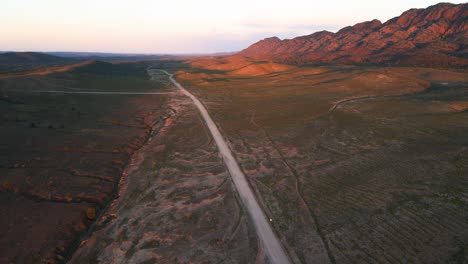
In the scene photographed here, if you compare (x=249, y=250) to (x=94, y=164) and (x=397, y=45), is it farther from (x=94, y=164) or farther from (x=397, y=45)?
(x=397, y=45)

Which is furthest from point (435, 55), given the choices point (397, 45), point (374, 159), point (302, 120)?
point (374, 159)

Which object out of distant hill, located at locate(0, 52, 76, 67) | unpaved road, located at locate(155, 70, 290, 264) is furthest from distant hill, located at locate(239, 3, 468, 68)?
distant hill, located at locate(0, 52, 76, 67)

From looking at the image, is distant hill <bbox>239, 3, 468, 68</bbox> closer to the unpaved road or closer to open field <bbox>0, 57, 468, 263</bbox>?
open field <bbox>0, 57, 468, 263</bbox>

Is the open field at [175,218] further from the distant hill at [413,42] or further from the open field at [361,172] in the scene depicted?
the distant hill at [413,42]

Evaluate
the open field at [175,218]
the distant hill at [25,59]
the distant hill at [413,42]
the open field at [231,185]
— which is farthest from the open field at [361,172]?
the distant hill at [25,59]

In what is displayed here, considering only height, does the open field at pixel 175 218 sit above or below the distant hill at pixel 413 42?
below
